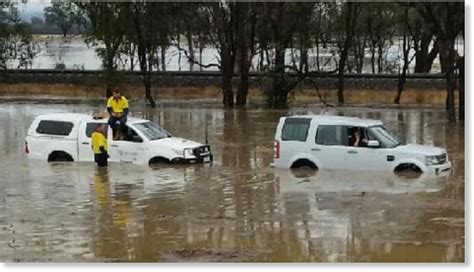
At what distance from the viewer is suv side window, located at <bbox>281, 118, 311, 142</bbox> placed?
20.4m

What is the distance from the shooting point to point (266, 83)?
4903 centimetres

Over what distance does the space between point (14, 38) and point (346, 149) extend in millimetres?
49194

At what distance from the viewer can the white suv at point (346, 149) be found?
19312 mm

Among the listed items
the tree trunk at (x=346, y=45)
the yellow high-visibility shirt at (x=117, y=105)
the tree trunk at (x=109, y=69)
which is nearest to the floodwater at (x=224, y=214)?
the yellow high-visibility shirt at (x=117, y=105)

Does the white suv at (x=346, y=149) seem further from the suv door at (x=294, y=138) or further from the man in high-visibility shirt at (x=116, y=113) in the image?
the man in high-visibility shirt at (x=116, y=113)

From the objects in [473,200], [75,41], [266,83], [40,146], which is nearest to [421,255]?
[473,200]

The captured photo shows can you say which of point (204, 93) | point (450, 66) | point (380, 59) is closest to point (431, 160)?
point (450, 66)

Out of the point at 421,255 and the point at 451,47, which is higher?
the point at 451,47

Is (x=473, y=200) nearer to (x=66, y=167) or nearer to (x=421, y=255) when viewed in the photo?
(x=421, y=255)

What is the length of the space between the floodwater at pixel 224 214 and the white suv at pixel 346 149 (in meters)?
0.40

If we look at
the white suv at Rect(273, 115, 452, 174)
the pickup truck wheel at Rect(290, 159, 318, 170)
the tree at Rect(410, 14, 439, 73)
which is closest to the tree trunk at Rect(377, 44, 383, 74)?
the tree at Rect(410, 14, 439, 73)

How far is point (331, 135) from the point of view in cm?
2020

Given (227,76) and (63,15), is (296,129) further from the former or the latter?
(63,15)

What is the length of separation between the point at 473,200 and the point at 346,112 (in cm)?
3988
